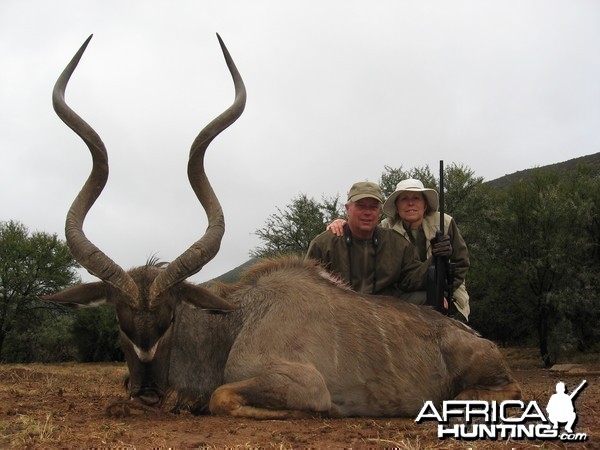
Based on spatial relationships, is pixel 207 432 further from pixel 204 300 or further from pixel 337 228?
pixel 337 228

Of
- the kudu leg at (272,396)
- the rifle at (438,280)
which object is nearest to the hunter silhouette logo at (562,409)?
the kudu leg at (272,396)

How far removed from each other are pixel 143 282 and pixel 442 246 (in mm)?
3121

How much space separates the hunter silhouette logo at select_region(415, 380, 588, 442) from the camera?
3808 millimetres

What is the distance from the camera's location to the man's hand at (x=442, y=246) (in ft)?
21.5

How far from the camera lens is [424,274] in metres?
6.78

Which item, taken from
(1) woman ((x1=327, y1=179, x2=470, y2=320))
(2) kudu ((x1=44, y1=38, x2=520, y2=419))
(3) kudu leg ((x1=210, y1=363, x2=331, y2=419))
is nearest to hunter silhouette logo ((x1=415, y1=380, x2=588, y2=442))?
(2) kudu ((x1=44, y1=38, x2=520, y2=419))

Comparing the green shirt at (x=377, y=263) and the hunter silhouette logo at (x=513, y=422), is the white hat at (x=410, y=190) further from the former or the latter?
the hunter silhouette logo at (x=513, y=422)

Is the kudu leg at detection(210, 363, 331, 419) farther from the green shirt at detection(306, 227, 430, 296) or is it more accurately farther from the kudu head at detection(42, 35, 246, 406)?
the green shirt at detection(306, 227, 430, 296)

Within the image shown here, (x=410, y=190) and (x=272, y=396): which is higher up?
(x=410, y=190)

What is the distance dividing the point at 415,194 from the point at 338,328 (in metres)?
2.43

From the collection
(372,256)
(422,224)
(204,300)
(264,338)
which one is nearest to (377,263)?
(372,256)

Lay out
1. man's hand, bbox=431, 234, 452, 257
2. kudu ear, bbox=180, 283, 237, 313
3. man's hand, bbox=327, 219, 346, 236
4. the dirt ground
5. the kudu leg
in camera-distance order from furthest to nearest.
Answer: man's hand, bbox=327, 219, 346, 236 → man's hand, bbox=431, 234, 452, 257 → kudu ear, bbox=180, 283, 237, 313 → the kudu leg → the dirt ground

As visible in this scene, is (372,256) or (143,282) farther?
(372,256)

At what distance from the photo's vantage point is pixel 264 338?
5.11m
